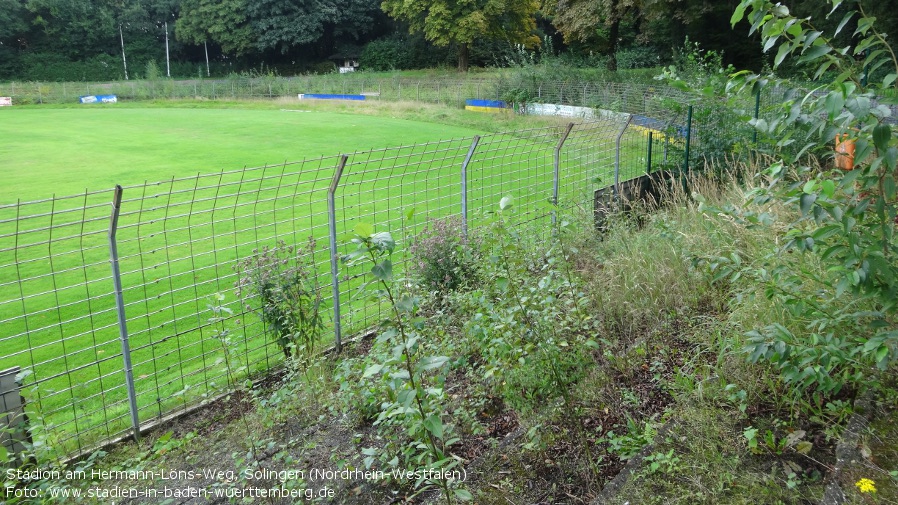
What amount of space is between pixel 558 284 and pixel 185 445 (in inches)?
119

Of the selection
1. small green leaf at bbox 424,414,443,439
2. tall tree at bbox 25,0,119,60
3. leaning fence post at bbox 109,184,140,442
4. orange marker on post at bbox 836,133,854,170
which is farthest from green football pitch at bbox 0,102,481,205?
tall tree at bbox 25,0,119,60

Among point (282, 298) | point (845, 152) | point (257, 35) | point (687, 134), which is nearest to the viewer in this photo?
point (845, 152)

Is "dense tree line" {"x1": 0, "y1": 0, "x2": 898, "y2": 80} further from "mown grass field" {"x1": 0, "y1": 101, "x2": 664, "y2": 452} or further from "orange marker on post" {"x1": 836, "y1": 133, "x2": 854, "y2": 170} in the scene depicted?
"orange marker on post" {"x1": 836, "y1": 133, "x2": 854, "y2": 170}

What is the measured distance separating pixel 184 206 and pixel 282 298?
976 cm

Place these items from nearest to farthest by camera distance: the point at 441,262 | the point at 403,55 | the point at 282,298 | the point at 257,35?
the point at 282,298 → the point at 441,262 → the point at 257,35 → the point at 403,55

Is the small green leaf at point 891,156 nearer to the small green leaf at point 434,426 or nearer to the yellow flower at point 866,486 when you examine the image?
the yellow flower at point 866,486

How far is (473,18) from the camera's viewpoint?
4903 centimetres

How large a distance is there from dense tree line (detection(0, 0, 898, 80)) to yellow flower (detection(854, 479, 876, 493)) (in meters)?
46.6

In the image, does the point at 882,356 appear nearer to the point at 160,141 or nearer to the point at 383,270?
the point at 383,270

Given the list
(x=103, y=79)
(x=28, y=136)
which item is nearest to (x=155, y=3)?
(x=103, y=79)

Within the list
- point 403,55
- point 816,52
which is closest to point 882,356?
point 816,52

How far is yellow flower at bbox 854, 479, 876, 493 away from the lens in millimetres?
2969

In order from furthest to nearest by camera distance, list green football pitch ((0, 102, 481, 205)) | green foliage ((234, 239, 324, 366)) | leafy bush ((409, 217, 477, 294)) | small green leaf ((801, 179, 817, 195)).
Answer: green football pitch ((0, 102, 481, 205))
leafy bush ((409, 217, 477, 294))
green foliage ((234, 239, 324, 366))
small green leaf ((801, 179, 817, 195))

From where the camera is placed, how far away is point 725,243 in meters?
5.95
